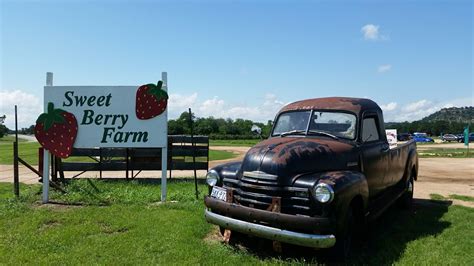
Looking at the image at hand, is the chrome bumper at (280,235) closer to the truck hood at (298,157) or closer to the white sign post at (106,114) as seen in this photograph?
the truck hood at (298,157)

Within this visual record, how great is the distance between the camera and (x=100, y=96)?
9461 millimetres

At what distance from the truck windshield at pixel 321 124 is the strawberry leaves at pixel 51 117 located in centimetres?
523

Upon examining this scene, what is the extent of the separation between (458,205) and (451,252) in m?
4.18

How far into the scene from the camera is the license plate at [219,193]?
18.9ft

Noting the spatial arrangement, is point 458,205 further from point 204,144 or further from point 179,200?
point 204,144

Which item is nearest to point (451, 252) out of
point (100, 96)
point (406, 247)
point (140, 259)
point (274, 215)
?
point (406, 247)

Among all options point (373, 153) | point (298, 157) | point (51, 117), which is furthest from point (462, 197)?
point (51, 117)

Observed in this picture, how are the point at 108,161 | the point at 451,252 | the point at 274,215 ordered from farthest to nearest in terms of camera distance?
the point at 108,161, the point at 451,252, the point at 274,215

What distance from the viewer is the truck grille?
508 centimetres

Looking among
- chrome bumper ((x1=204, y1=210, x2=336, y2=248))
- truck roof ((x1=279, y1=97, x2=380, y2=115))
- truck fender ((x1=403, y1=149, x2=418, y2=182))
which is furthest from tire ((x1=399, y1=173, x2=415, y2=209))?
chrome bumper ((x1=204, y1=210, x2=336, y2=248))

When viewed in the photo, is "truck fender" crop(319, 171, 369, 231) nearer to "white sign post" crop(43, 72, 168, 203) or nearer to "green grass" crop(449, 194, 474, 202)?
"white sign post" crop(43, 72, 168, 203)

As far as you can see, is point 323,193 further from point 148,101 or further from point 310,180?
point 148,101

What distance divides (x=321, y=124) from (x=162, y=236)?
294 centimetres

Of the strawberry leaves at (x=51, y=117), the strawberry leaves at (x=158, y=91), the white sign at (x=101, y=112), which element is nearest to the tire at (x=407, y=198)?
the white sign at (x=101, y=112)
